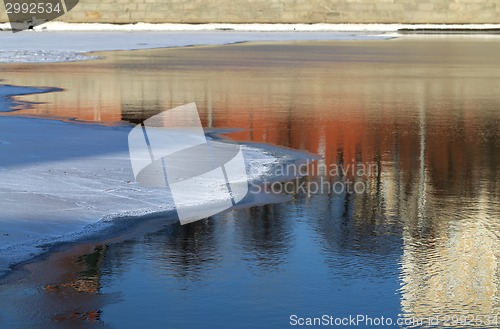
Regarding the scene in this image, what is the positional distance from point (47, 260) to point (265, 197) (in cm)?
306

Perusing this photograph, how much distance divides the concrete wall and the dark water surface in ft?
126

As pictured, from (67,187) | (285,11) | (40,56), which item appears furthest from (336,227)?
(285,11)

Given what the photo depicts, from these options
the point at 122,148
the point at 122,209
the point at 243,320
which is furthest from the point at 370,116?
the point at 243,320

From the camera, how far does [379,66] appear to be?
29938 mm

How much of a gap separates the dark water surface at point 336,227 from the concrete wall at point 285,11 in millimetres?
38272

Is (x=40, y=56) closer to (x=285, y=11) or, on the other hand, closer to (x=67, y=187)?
(x=67, y=187)

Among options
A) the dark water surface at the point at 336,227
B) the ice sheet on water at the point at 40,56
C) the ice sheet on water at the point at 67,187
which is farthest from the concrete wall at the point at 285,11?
the ice sheet on water at the point at 67,187

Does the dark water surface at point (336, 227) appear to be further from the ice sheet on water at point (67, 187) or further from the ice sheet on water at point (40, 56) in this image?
the ice sheet on water at point (40, 56)

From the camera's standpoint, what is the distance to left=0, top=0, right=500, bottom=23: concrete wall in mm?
60188

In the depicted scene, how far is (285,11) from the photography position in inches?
2387

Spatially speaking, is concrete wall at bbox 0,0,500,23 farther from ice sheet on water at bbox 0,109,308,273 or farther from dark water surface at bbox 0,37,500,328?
ice sheet on water at bbox 0,109,308,273

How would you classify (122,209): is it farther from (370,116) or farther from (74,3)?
(74,3)

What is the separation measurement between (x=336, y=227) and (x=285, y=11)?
5224cm

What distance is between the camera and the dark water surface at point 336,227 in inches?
270
